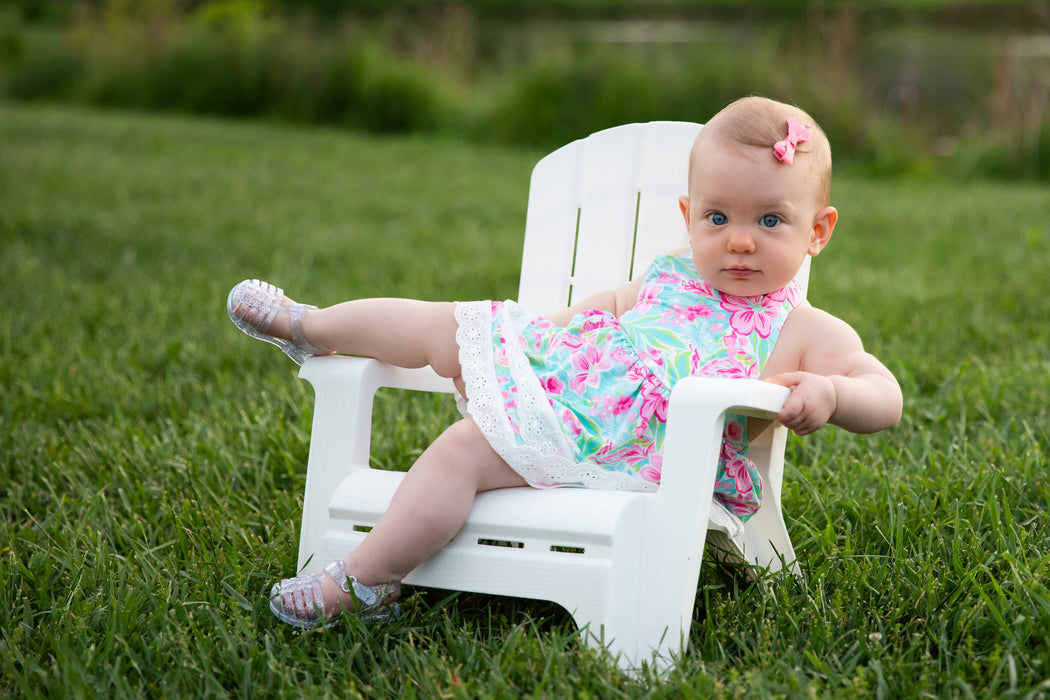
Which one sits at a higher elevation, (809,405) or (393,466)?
(809,405)

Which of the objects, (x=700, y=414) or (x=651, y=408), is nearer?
(x=700, y=414)

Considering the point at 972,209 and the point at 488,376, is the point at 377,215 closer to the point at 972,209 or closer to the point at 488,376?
the point at 972,209

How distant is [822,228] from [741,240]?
22cm

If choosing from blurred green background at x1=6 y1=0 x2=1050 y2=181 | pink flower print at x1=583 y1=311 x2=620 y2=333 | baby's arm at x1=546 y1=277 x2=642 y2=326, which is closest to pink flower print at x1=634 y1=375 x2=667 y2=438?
pink flower print at x1=583 y1=311 x2=620 y2=333

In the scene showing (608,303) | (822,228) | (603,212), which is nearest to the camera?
(822,228)

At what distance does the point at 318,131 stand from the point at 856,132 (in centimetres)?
460

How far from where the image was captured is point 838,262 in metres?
5.07

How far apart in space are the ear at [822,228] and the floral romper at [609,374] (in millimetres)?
107

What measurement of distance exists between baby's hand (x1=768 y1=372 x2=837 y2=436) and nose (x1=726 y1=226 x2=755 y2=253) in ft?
0.94

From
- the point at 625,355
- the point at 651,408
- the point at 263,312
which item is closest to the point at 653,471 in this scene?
the point at 651,408

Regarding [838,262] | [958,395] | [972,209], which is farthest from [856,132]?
[958,395]

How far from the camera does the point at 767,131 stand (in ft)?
6.43

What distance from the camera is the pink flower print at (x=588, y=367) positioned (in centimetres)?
206

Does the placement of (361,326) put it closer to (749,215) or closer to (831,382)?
(749,215)
